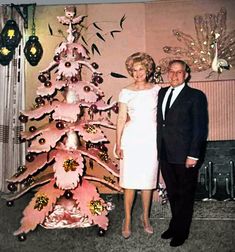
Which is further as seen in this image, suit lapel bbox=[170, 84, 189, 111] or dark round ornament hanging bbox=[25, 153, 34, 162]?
dark round ornament hanging bbox=[25, 153, 34, 162]

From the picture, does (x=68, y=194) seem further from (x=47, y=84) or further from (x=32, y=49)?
(x=32, y=49)

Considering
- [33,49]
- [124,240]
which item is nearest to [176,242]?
[124,240]

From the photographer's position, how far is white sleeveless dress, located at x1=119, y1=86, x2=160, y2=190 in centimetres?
303

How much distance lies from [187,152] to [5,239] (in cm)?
189

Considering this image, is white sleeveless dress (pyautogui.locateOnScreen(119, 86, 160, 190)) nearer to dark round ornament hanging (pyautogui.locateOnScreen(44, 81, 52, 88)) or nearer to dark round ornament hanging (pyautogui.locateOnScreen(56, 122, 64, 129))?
dark round ornament hanging (pyautogui.locateOnScreen(56, 122, 64, 129))

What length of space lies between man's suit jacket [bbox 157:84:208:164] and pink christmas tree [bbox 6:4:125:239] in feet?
2.24

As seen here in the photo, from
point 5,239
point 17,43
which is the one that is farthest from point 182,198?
point 17,43

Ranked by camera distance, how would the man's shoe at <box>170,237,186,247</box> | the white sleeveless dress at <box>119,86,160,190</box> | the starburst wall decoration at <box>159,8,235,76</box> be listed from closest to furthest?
the man's shoe at <box>170,237,186,247</box>, the white sleeveless dress at <box>119,86,160,190</box>, the starburst wall decoration at <box>159,8,235,76</box>

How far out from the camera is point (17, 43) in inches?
154

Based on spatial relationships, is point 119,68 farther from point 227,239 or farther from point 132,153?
point 227,239

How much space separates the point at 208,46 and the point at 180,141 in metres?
1.46

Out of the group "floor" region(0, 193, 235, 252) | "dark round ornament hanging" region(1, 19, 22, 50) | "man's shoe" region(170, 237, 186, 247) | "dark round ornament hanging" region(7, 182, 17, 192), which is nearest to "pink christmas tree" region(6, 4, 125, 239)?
"dark round ornament hanging" region(7, 182, 17, 192)

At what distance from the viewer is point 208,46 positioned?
3.79 metres

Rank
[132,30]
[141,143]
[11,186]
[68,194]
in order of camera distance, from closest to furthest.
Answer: [141,143]
[68,194]
[11,186]
[132,30]
